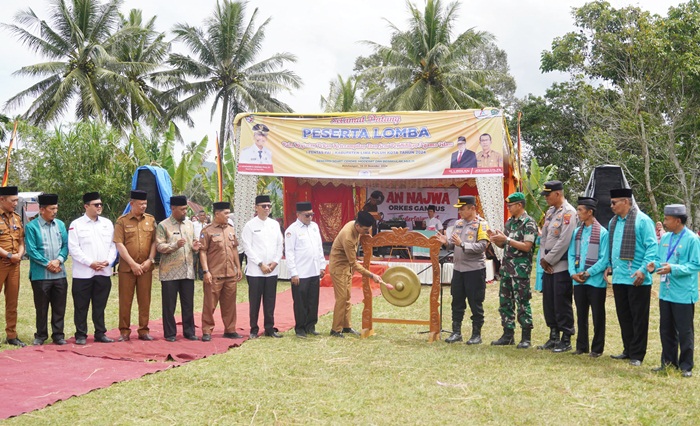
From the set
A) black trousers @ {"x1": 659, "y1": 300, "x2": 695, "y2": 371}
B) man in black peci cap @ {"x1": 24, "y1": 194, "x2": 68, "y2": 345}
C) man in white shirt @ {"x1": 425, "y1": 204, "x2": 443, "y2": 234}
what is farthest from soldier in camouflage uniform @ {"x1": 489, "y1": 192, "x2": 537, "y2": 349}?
man in white shirt @ {"x1": 425, "y1": 204, "x2": 443, "y2": 234}

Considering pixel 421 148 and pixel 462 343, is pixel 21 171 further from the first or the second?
pixel 462 343

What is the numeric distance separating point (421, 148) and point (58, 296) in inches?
318

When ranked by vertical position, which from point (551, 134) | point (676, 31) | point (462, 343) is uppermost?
point (676, 31)

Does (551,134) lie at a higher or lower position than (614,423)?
higher

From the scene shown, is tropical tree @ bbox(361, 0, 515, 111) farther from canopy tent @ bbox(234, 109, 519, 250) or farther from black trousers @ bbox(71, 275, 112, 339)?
black trousers @ bbox(71, 275, 112, 339)

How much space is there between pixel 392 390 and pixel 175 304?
3434 mm

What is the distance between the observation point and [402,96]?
87.2 ft

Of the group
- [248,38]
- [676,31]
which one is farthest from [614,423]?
[248,38]

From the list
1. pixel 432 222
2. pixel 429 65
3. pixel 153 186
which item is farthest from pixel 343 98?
pixel 153 186

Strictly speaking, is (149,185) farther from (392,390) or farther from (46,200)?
(392,390)

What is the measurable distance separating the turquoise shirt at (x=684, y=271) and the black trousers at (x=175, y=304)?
5.01 m

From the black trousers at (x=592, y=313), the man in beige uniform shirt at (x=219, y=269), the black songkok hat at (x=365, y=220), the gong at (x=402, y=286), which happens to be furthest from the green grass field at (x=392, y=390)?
the black songkok hat at (x=365, y=220)

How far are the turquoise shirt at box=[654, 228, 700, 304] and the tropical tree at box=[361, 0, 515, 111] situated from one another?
20.9m

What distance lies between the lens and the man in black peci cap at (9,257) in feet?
23.8
